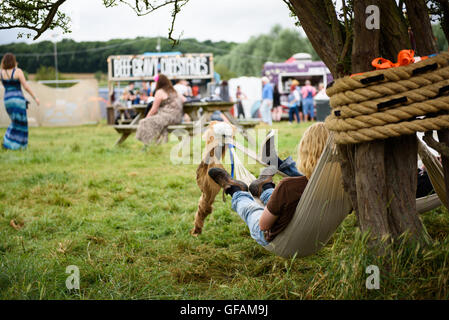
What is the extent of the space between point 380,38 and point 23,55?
4938 cm

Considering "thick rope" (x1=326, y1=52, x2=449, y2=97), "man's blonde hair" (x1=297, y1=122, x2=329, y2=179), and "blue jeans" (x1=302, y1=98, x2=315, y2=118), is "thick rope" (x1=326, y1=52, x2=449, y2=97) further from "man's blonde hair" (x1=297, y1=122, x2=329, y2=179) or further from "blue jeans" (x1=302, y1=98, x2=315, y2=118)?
"blue jeans" (x1=302, y1=98, x2=315, y2=118)

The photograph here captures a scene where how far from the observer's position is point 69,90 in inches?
697

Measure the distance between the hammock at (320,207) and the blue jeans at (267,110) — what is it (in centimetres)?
1286

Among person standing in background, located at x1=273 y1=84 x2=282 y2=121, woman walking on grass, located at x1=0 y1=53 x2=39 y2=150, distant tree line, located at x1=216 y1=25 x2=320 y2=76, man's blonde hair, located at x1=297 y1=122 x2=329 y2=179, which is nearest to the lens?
man's blonde hair, located at x1=297 y1=122 x2=329 y2=179

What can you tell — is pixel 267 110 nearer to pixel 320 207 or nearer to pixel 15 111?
pixel 15 111

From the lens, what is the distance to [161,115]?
7.15 metres

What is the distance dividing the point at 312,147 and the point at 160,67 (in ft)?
62.0

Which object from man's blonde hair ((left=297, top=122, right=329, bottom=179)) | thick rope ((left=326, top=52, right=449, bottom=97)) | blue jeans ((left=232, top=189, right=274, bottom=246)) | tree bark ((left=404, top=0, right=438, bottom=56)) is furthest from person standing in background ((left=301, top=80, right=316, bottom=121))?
thick rope ((left=326, top=52, right=449, bottom=97))

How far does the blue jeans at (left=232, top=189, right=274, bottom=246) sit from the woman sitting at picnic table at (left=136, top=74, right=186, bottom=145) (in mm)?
4664

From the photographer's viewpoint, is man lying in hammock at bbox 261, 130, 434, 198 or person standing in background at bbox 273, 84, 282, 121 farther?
person standing in background at bbox 273, 84, 282, 121

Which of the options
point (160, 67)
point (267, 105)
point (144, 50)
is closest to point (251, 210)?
point (267, 105)

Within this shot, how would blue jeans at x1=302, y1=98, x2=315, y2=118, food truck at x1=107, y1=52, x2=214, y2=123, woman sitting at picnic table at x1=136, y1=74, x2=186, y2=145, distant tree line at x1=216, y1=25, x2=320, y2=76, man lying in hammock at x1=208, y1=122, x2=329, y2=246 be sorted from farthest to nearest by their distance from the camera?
distant tree line at x1=216, y1=25, x2=320, y2=76 < food truck at x1=107, y1=52, x2=214, y2=123 < blue jeans at x1=302, y1=98, x2=315, y2=118 < woman sitting at picnic table at x1=136, y1=74, x2=186, y2=145 < man lying in hammock at x1=208, y1=122, x2=329, y2=246

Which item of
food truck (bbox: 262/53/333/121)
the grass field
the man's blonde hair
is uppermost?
food truck (bbox: 262/53/333/121)

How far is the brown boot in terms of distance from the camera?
2637mm
